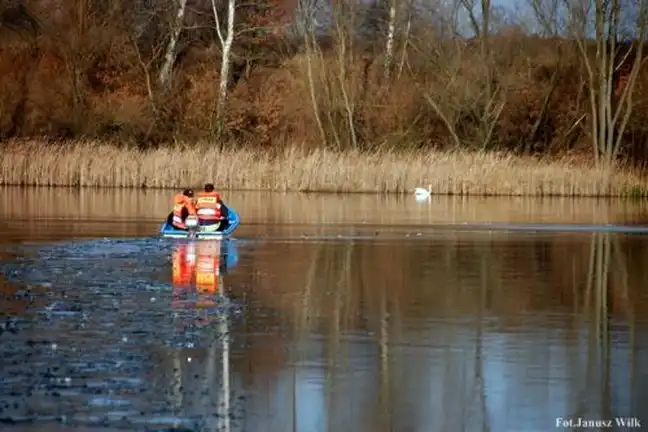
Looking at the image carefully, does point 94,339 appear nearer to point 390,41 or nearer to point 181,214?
point 181,214

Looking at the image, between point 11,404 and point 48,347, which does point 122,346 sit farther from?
point 11,404

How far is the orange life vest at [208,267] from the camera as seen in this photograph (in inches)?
631

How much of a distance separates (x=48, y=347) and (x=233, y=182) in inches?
1347

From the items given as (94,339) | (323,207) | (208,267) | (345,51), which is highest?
(345,51)

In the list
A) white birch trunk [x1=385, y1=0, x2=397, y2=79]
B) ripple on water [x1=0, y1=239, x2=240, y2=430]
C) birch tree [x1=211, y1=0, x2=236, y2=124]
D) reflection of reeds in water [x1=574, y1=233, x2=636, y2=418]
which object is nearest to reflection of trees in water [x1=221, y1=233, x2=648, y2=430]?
reflection of reeds in water [x1=574, y1=233, x2=636, y2=418]

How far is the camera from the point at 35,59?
58.1m

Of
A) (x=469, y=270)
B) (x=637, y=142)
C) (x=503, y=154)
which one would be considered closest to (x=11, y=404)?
(x=469, y=270)

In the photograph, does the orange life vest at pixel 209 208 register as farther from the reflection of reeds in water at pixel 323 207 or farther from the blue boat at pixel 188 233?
the reflection of reeds in water at pixel 323 207

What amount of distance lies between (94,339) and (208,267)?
690cm

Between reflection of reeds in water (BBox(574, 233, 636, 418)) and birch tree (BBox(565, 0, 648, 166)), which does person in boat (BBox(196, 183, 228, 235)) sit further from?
birch tree (BBox(565, 0, 648, 166))

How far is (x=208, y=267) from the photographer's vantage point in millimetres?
18625

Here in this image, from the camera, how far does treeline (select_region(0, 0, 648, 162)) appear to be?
52625 mm

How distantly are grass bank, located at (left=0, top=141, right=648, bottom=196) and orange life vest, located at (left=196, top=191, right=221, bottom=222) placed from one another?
1973cm

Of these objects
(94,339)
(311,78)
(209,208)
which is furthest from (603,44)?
(94,339)
